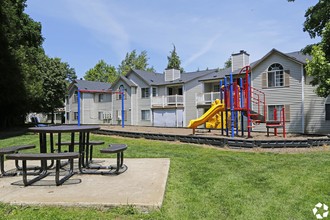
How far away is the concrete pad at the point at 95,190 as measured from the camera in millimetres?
4598

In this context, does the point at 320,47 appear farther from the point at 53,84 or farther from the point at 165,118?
the point at 53,84

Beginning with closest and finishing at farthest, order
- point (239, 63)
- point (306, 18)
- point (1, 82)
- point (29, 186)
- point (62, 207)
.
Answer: point (62, 207), point (29, 186), point (306, 18), point (1, 82), point (239, 63)

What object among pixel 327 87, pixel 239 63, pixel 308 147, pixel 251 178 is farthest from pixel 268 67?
pixel 251 178

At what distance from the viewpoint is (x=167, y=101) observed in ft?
112

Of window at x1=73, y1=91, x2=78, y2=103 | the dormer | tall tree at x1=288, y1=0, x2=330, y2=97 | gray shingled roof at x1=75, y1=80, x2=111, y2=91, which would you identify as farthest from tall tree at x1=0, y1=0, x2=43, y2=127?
tall tree at x1=288, y1=0, x2=330, y2=97

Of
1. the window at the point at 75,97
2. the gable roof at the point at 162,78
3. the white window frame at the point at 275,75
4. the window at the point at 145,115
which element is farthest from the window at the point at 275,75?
the window at the point at 75,97

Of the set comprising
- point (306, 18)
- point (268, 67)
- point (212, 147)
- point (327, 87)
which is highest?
point (306, 18)

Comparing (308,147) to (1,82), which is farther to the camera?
(1,82)

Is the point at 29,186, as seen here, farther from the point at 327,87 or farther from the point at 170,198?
the point at 327,87

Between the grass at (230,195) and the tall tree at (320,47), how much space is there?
29.5 feet

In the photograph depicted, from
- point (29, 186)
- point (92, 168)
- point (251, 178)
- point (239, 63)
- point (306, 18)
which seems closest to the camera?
point (29, 186)

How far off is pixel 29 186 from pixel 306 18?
19.8 meters

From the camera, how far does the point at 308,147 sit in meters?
13.3

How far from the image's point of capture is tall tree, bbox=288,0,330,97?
15.7 metres
